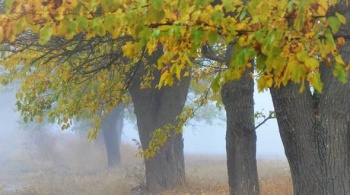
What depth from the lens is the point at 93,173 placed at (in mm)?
28328

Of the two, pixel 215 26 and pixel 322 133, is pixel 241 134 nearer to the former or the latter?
pixel 322 133

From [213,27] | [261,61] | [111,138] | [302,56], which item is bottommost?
[302,56]

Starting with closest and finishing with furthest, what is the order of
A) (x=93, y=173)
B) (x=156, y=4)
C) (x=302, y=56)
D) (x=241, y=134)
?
(x=302, y=56), (x=156, y=4), (x=241, y=134), (x=93, y=173)

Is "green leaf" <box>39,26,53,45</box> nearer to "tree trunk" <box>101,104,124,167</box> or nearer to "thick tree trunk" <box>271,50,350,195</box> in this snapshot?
"thick tree trunk" <box>271,50,350,195</box>

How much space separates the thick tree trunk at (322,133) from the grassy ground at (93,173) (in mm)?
5108

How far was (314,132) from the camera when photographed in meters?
6.44

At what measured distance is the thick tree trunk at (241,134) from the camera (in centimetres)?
991

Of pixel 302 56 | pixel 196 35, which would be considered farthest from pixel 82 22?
pixel 302 56

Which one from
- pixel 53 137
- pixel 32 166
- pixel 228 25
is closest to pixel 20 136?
pixel 53 137

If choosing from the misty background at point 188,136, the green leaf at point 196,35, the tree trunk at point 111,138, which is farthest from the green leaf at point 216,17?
the tree trunk at point 111,138

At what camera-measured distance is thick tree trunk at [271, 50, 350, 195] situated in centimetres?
640

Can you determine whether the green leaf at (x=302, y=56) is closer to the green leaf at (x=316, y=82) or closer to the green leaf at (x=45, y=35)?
the green leaf at (x=316, y=82)

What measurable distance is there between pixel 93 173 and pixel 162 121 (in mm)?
13866

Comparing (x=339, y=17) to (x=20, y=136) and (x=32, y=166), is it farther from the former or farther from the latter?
(x=20, y=136)
